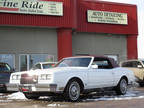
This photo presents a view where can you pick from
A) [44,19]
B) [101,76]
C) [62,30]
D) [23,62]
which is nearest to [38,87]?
[101,76]

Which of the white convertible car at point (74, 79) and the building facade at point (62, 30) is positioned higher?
the building facade at point (62, 30)

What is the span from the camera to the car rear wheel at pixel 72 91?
369 inches

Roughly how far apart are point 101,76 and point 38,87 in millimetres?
2582

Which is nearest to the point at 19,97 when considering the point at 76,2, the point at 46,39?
the point at 46,39

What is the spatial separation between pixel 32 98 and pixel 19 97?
858 mm

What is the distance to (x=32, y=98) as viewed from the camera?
10.5 meters

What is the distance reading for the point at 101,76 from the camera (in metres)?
10.7

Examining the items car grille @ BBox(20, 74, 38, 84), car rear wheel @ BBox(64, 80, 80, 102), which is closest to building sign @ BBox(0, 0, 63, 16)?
car grille @ BBox(20, 74, 38, 84)

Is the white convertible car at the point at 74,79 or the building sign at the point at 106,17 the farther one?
the building sign at the point at 106,17

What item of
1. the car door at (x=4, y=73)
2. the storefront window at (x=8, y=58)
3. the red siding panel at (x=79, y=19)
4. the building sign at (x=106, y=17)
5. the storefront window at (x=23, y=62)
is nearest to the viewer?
the car door at (x=4, y=73)

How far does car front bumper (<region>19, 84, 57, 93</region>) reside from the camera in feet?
29.3

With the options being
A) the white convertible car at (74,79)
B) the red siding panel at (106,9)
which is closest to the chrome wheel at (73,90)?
the white convertible car at (74,79)

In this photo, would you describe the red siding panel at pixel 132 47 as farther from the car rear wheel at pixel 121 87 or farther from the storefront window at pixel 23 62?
the car rear wheel at pixel 121 87

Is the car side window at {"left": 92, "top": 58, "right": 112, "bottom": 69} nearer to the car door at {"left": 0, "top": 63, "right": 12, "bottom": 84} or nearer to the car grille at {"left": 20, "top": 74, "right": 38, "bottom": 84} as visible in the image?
the car grille at {"left": 20, "top": 74, "right": 38, "bottom": 84}
